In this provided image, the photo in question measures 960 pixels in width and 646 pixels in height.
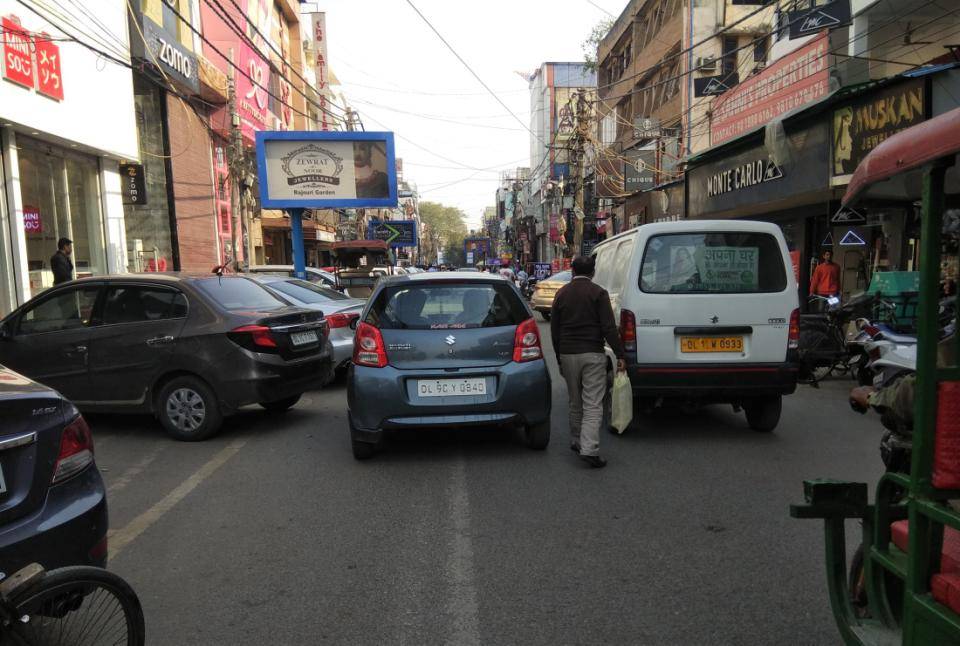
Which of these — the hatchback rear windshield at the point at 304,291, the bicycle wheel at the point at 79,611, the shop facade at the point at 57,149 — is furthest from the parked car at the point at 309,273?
the bicycle wheel at the point at 79,611

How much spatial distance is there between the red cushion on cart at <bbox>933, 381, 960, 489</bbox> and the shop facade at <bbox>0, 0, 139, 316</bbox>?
44.1 feet

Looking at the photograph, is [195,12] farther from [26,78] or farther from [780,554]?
[780,554]

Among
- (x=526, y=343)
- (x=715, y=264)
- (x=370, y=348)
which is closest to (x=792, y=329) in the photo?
(x=715, y=264)

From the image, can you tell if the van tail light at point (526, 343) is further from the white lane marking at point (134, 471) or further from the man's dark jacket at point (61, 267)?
the man's dark jacket at point (61, 267)

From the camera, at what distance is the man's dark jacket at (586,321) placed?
5410 millimetres

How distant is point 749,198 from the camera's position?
1614cm

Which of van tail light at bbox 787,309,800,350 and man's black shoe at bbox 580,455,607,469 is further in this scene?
van tail light at bbox 787,309,800,350

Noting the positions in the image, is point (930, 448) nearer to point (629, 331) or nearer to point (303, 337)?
point (629, 331)

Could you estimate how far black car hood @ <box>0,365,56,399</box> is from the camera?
2.55 meters

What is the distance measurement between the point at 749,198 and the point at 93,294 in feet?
46.9

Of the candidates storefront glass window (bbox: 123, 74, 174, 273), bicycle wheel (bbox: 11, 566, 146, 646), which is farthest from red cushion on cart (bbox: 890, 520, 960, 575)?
storefront glass window (bbox: 123, 74, 174, 273)

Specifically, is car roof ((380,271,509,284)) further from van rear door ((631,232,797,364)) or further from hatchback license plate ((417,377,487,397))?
van rear door ((631,232,797,364))

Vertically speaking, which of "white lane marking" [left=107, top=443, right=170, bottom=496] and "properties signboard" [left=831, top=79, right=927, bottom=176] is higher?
"properties signboard" [left=831, top=79, right=927, bottom=176]

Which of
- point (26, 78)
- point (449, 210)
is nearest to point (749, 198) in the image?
point (26, 78)
